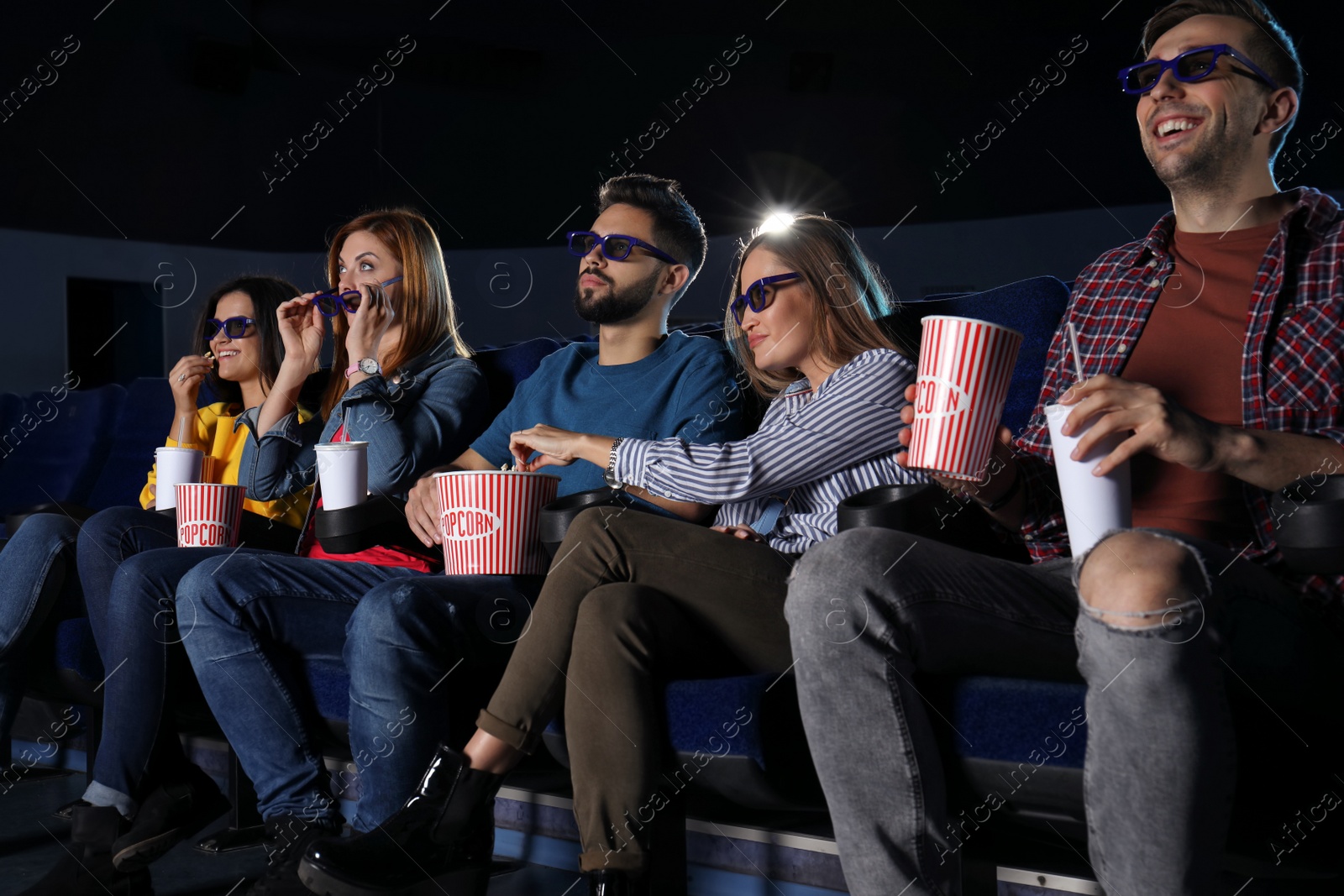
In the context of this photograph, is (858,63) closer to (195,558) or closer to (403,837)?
(195,558)

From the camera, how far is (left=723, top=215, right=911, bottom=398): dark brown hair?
1.75m

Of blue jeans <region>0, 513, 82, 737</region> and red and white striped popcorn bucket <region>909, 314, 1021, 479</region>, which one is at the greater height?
red and white striped popcorn bucket <region>909, 314, 1021, 479</region>

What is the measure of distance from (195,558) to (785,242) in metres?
1.11

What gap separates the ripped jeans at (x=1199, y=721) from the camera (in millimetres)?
967

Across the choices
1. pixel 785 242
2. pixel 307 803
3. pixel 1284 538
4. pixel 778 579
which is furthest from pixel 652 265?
pixel 1284 538

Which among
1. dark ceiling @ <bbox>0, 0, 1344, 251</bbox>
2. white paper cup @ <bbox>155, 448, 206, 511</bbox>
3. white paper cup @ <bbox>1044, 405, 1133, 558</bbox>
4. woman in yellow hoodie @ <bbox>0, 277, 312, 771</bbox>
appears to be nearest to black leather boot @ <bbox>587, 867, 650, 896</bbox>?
white paper cup @ <bbox>1044, 405, 1133, 558</bbox>

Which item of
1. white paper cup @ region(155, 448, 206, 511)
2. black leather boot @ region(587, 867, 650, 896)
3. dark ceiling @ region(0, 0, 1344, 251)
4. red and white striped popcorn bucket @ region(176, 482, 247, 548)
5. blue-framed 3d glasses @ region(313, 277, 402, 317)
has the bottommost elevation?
black leather boot @ region(587, 867, 650, 896)

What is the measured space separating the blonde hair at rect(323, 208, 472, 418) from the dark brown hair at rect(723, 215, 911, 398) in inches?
31.6

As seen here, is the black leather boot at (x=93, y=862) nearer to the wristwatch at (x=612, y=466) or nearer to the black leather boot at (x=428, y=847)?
the black leather boot at (x=428, y=847)

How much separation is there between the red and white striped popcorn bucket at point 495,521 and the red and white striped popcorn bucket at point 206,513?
Result: 0.58 metres

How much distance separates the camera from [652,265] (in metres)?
2.16

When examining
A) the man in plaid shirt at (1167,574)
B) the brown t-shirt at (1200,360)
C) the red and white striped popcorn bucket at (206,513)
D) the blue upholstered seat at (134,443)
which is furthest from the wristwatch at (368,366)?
the brown t-shirt at (1200,360)

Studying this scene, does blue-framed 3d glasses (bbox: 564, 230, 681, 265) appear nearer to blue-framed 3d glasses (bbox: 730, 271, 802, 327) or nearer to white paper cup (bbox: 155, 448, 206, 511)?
blue-framed 3d glasses (bbox: 730, 271, 802, 327)

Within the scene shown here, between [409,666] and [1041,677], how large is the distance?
82 centimetres
